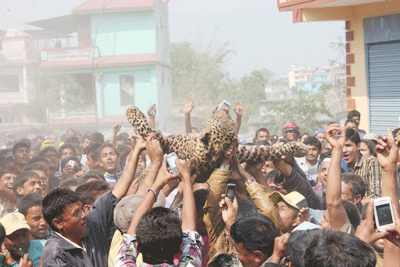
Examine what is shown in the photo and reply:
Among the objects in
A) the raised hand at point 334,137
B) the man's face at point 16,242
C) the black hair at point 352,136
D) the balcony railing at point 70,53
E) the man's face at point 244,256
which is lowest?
the man's face at point 16,242

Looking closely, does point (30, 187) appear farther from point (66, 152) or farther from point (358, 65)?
point (358, 65)

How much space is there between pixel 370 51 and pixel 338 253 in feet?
27.7

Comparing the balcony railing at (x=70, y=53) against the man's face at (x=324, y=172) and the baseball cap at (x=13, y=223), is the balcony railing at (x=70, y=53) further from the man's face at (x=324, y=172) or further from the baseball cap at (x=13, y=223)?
the baseball cap at (x=13, y=223)

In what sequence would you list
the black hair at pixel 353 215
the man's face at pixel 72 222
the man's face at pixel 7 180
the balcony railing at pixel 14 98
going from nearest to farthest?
the man's face at pixel 72 222 < the black hair at pixel 353 215 < the man's face at pixel 7 180 < the balcony railing at pixel 14 98

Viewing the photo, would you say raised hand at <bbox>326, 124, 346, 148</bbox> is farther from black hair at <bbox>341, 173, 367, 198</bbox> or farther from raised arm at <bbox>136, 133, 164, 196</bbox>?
raised arm at <bbox>136, 133, 164, 196</bbox>

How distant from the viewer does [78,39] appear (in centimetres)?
2594

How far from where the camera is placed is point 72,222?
2.96m

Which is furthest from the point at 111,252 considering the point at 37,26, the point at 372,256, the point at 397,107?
the point at 37,26

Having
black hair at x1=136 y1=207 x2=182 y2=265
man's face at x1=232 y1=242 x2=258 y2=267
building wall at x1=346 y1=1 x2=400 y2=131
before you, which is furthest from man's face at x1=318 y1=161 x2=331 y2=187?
building wall at x1=346 y1=1 x2=400 y2=131

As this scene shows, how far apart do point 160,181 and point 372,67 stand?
7.71 meters

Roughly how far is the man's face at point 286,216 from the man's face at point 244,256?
0.88 metres

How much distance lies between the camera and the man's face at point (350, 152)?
5047 millimetres

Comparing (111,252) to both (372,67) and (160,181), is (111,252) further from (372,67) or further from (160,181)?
(372,67)

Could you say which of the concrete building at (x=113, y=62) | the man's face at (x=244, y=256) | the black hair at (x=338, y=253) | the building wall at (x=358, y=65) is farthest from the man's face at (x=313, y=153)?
the concrete building at (x=113, y=62)
